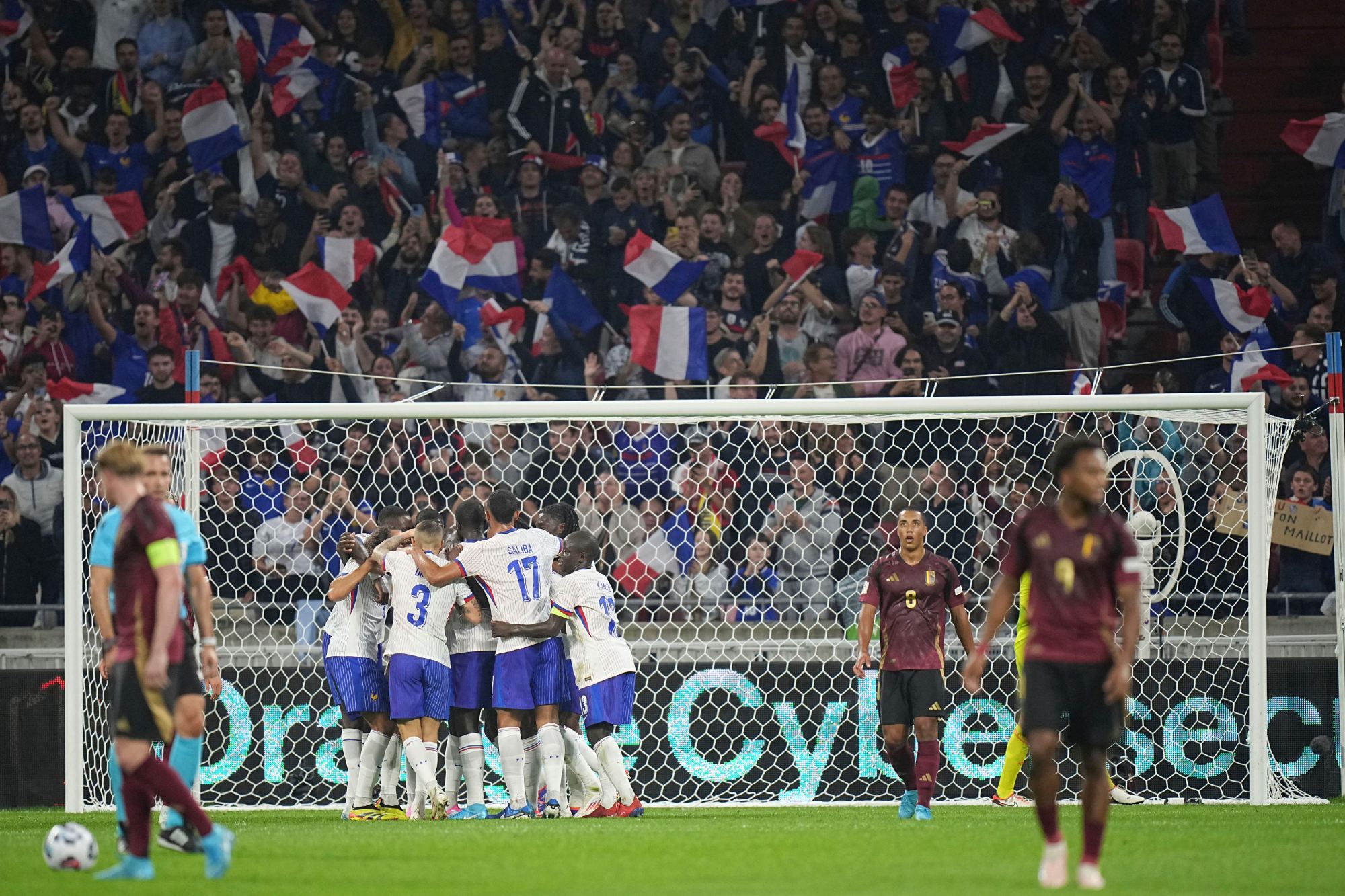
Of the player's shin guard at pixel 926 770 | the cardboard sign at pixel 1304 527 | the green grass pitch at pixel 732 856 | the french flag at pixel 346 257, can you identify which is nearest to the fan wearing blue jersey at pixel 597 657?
the green grass pitch at pixel 732 856

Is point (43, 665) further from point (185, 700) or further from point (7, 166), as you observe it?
point (7, 166)

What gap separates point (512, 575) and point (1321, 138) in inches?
410

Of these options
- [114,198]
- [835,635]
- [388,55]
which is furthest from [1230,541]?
[114,198]

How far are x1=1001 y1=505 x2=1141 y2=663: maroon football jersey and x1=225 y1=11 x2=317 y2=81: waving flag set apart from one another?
43.5 feet

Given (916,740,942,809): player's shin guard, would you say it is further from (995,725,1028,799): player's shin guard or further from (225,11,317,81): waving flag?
(225,11,317,81): waving flag

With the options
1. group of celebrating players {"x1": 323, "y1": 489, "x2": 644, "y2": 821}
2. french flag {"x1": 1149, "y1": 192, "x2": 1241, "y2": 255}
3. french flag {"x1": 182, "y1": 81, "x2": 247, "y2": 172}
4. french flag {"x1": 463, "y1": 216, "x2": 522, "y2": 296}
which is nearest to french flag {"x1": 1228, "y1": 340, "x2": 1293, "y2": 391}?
french flag {"x1": 1149, "y1": 192, "x2": 1241, "y2": 255}

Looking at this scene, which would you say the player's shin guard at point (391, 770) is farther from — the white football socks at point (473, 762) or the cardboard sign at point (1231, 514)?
the cardboard sign at point (1231, 514)

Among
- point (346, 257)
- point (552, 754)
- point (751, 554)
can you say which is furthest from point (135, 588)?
point (346, 257)

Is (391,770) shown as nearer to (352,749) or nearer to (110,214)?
(352,749)

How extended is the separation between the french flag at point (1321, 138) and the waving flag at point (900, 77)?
376 cm

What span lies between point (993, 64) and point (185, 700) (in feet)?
40.4

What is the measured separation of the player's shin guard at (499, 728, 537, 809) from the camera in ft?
35.0

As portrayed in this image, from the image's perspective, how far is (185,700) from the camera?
7207 mm

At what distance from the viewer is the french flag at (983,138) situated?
1666 cm
